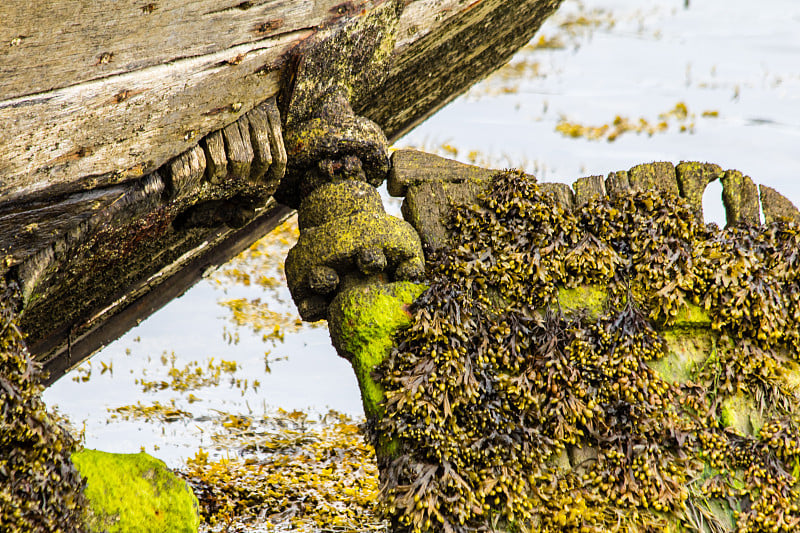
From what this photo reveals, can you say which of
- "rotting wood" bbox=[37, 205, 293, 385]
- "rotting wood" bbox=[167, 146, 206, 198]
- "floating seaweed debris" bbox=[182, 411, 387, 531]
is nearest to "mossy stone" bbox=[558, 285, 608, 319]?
"rotting wood" bbox=[167, 146, 206, 198]

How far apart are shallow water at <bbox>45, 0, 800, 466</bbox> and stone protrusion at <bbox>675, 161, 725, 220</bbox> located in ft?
14.9

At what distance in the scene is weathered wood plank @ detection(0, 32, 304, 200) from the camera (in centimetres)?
182

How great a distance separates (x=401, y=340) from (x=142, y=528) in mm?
1202

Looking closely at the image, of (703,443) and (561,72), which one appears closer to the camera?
(703,443)

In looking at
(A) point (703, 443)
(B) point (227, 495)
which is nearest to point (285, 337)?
(B) point (227, 495)

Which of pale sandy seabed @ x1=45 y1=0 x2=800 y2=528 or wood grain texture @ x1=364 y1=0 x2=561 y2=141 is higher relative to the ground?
wood grain texture @ x1=364 y1=0 x2=561 y2=141

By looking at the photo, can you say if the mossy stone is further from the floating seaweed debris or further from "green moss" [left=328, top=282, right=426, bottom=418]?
the floating seaweed debris

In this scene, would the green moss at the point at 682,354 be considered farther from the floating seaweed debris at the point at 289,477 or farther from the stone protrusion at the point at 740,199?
the floating seaweed debris at the point at 289,477

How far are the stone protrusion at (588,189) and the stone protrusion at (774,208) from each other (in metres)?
0.85

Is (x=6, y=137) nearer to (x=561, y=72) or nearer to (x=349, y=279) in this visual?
(x=349, y=279)

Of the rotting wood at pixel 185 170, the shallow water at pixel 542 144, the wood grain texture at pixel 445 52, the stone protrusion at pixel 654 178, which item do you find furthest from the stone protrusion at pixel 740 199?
the shallow water at pixel 542 144

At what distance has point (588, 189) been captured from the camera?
10.1 ft

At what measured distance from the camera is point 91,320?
4.36 metres

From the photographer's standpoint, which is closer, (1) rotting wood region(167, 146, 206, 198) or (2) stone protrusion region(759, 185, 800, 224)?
(1) rotting wood region(167, 146, 206, 198)
